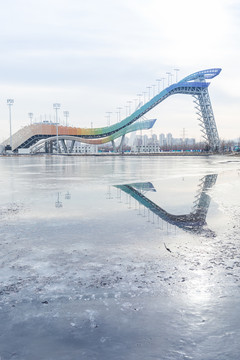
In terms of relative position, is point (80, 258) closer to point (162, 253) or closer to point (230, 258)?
point (162, 253)

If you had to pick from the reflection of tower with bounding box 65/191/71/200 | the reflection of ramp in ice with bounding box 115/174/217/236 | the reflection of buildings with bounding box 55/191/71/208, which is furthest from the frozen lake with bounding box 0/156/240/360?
the reflection of tower with bounding box 65/191/71/200

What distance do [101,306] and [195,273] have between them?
6.73 ft

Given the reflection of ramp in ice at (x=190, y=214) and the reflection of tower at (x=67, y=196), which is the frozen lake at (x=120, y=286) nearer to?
the reflection of ramp in ice at (x=190, y=214)

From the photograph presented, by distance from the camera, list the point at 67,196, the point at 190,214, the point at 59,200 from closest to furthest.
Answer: the point at 190,214 → the point at 59,200 → the point at 67,196

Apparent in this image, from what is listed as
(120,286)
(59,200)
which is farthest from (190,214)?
(120,286)

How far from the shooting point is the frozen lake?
12.8 feet

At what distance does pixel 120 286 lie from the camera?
5.51 m

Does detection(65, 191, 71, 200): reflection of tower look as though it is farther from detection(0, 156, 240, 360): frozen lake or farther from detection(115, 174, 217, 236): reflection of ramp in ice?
detection(0, 156, 240, 360): frozen lake

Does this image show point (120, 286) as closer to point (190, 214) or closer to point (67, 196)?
point (190, 214)

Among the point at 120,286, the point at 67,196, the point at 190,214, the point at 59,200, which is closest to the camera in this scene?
the point at 120,286

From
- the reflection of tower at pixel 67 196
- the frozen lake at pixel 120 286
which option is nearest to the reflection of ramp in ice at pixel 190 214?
the frozen lake at pixel 120 286

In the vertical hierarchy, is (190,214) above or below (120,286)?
above

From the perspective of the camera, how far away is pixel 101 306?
482cm

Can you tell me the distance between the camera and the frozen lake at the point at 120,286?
154 inches
